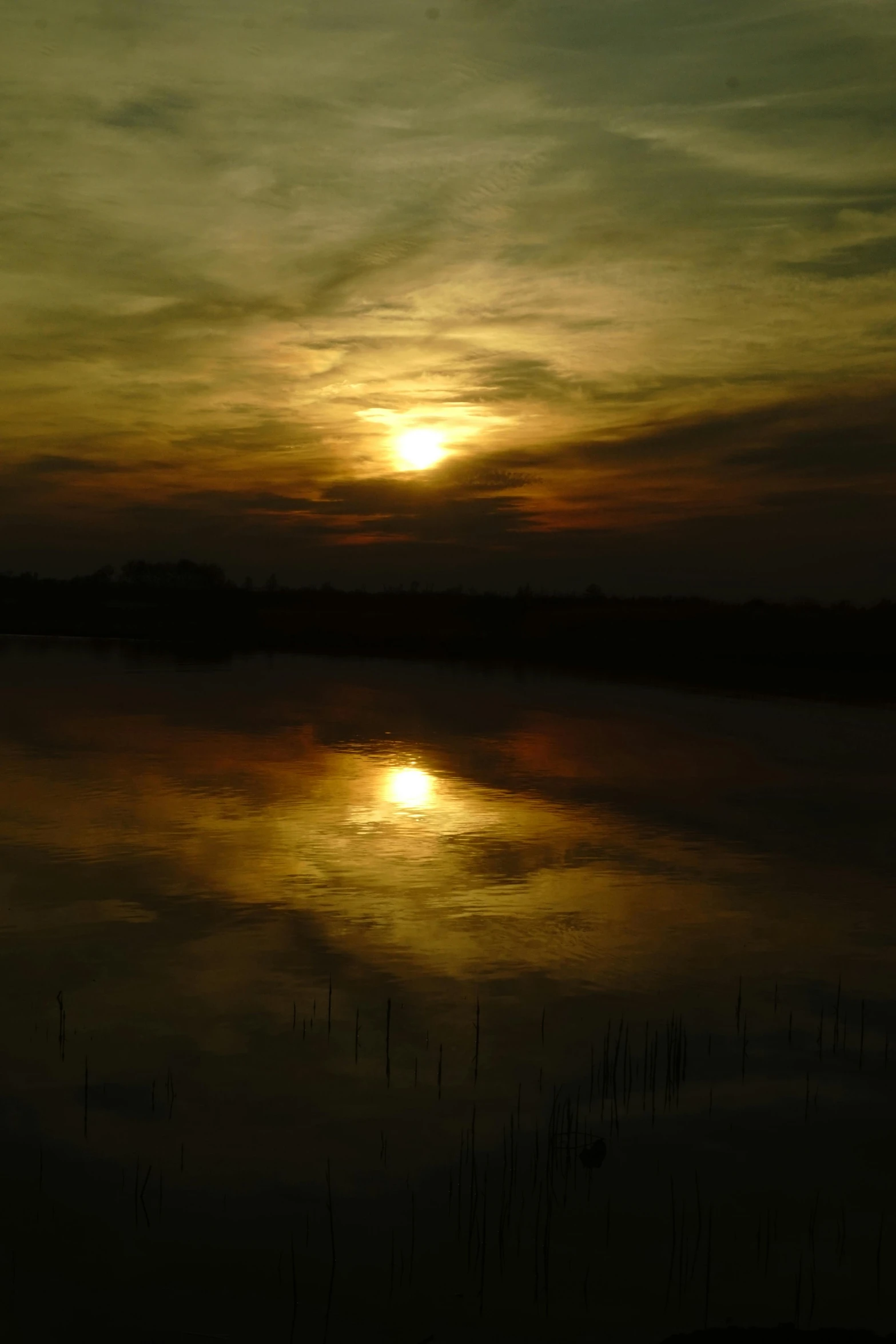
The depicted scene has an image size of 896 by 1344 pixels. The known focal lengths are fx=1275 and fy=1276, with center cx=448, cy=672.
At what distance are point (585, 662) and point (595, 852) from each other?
41.3m

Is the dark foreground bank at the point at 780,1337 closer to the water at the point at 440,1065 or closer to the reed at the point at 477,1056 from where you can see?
the water at the point at 440,1065

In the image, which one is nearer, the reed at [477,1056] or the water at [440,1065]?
the water at [440,1065]

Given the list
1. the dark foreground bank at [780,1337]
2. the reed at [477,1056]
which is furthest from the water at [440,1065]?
the dark foreground bank at [780,1337]

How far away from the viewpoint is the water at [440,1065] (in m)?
6.46

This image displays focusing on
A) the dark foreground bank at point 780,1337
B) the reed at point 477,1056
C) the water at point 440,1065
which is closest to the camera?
the dark foreground bank at point 780,1337

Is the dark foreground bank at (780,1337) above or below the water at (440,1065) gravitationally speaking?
above

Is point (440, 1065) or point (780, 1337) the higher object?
point (780, 1337)

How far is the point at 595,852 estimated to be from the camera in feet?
56.2

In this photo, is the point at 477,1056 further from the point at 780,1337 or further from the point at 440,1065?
the point at 780,1337

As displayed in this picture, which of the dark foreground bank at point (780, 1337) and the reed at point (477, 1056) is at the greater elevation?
the dark foreground bank at point (780, 1337)

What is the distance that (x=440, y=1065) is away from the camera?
30.1 feet

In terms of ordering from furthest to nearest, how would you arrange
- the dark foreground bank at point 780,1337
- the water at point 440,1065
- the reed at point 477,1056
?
the reed at point 477,1056, the water at point 440,1065, the dark foreground bank at point 780,1337

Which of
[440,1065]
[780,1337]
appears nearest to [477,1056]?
[440,1065]

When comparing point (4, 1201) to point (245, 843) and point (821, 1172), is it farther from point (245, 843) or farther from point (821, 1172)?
point (245, 843)
